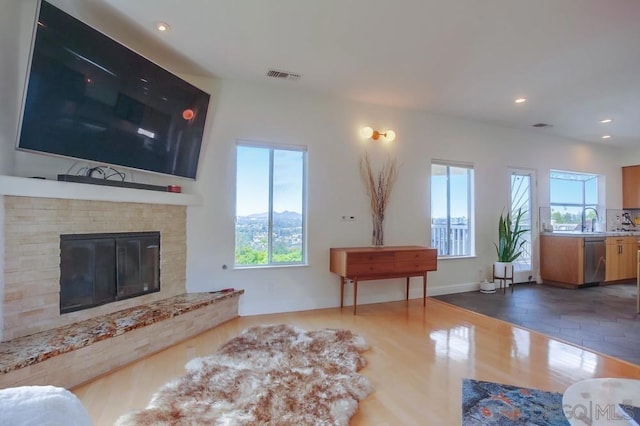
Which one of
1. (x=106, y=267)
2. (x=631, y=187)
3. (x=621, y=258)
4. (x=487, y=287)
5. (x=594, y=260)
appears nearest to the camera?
(x=106, y=267)

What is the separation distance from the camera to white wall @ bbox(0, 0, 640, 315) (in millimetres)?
3689

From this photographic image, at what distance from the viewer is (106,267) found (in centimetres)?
287

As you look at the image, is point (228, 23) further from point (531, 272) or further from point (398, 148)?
point (531, 272)

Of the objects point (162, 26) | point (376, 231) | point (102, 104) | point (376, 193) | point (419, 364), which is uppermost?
point (162, 26)

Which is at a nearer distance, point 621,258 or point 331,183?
point 331,183

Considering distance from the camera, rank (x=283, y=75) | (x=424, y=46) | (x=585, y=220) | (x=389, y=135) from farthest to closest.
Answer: (x=585, y=220), (x=389, y=135), (x=283, y=75), (x=424, y=46)

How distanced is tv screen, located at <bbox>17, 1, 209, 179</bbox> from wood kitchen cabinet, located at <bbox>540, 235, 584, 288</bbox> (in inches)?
234

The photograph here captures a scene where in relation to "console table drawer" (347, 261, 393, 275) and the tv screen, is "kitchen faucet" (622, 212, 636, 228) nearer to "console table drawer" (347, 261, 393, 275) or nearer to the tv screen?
"console table drawer" (347, 261, 393, 275)

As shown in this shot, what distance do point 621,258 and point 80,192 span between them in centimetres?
804

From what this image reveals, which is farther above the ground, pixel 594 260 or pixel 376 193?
pixel 376 193

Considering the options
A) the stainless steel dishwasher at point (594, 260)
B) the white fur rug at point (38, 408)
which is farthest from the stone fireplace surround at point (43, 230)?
the stainless steel dishwasher at point (594, 260)

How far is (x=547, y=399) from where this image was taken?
2.06 meters

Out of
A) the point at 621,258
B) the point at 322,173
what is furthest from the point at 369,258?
the point at 621,258

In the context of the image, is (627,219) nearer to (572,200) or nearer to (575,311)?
(572,200)
